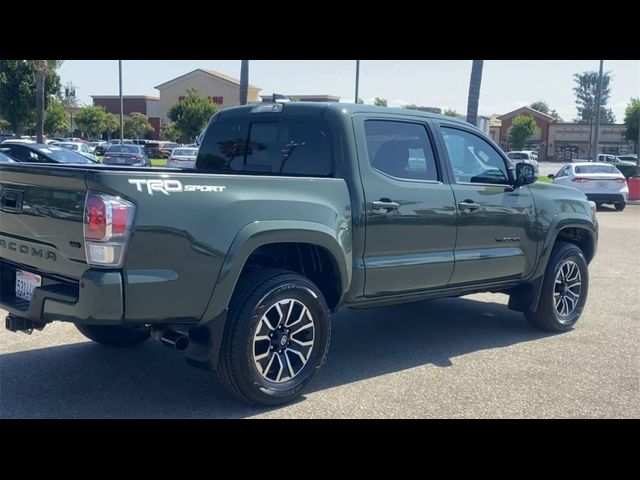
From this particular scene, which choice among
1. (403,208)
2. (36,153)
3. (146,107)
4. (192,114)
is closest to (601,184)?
(36,153)

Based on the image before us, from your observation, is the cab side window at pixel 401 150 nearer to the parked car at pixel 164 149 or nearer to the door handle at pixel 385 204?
the door handle at pixel 385 204

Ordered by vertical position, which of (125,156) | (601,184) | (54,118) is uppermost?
(54,118)

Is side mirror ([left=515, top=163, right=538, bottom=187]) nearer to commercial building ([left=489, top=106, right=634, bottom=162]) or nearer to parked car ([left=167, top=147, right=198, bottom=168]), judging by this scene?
parked car ([left=167, top=147, right=198, bottom=168])

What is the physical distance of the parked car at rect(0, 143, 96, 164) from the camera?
16984mm

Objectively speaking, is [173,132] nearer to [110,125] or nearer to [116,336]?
[110,125]

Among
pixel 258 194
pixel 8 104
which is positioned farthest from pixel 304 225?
pixel 8 104

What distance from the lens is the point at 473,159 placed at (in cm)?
618

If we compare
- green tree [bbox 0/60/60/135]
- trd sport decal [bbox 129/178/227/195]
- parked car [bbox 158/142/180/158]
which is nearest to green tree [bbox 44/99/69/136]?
green tree [bbox 0/60/60/135]

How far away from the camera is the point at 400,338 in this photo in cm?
645

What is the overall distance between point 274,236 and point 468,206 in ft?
6.69

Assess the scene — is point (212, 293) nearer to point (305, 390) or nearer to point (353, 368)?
point (305, 390)

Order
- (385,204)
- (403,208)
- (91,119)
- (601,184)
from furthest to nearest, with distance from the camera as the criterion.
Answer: (91,119)
(601,184)
(403,208)
(385,204)
